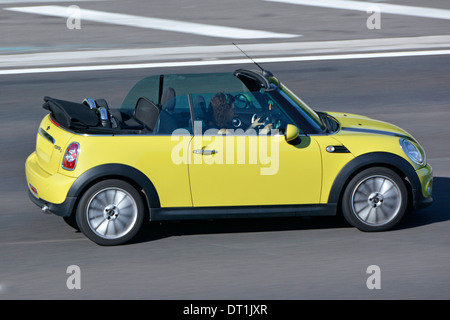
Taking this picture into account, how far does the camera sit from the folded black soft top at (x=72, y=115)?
7566mm

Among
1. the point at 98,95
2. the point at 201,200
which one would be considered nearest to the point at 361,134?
the point at 201,200

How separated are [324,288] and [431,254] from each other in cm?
122

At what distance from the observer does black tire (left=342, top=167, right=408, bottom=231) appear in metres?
7.55

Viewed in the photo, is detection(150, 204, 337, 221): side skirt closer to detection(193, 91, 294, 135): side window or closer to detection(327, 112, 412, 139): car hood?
detection(193, 91, 294, 135): side window

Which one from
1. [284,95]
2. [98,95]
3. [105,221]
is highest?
[98,95]

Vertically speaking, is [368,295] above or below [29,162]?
below

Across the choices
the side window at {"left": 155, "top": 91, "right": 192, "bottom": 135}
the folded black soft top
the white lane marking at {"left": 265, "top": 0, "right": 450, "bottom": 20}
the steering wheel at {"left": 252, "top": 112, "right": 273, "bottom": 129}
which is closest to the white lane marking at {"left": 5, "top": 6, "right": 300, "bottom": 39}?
the white lane marking at {"left": 265, "top": 0, "right": 450, "bottom": 20}

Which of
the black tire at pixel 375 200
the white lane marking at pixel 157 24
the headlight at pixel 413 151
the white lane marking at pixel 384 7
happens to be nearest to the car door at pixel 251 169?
the black tire at pixel 375 200

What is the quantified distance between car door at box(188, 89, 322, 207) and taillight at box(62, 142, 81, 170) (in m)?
0.98

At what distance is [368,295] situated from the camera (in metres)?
6.34

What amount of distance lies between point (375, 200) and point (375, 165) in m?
0.32

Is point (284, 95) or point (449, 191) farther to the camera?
point (449, 191)

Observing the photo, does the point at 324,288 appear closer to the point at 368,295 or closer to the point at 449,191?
the point at 368,295

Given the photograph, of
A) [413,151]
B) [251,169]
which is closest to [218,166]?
[251,169]
